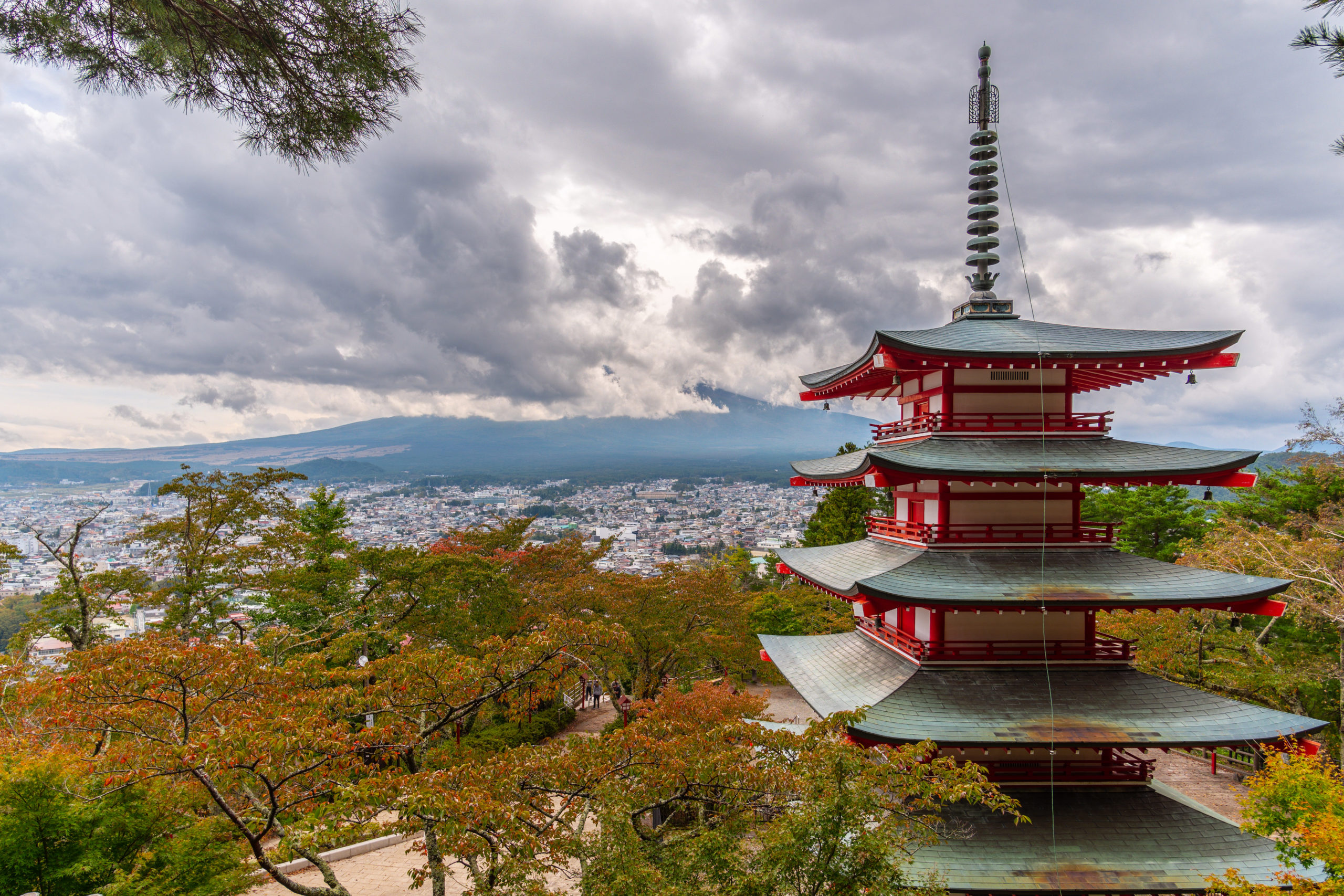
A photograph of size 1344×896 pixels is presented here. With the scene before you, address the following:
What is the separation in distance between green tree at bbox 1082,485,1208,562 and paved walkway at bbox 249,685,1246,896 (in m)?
11.3

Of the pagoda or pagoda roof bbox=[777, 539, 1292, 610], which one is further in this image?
pagoda roof bbox=[777, 539, 1292, 610]

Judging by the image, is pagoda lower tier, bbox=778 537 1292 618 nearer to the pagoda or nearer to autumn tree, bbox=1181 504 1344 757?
the pagoda

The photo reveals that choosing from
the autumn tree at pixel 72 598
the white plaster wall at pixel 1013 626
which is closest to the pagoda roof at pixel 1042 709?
the white plaster wall at pixel 1013 626

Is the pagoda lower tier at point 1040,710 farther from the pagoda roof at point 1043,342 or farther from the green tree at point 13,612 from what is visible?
the green tree at point 13,612

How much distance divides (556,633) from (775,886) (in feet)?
11.6

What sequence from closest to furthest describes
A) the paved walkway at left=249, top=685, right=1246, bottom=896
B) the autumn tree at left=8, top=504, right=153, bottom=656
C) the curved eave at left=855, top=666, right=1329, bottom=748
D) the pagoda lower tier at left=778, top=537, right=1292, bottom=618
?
the curved eave at left=855, top=666, right=1329, bottom=748
the pagoda lower tier at left=778, top=537, right=1292, bottom=618
the paved walkway at left=249, top=685, right=1246, bottom=896
the autumn tree at left=8, top=504, right=153, bottom=656

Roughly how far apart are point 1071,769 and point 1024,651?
1.60m

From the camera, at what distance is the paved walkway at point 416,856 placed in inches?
435

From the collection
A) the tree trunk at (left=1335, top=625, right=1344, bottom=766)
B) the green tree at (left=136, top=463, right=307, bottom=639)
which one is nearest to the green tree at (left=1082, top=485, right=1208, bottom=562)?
the tree trunk at (left=1335, top=625, right=1344, bottom=766)

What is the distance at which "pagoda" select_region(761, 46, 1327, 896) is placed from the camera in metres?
6.84

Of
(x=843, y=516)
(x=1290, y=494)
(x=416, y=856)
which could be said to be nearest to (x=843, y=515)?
(x=843, y=516)

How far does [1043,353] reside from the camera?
8102 millimetres

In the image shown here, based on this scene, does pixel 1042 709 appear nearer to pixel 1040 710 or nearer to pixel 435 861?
pixel 1040 710

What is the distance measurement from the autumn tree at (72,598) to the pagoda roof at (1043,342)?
16.0 metres
